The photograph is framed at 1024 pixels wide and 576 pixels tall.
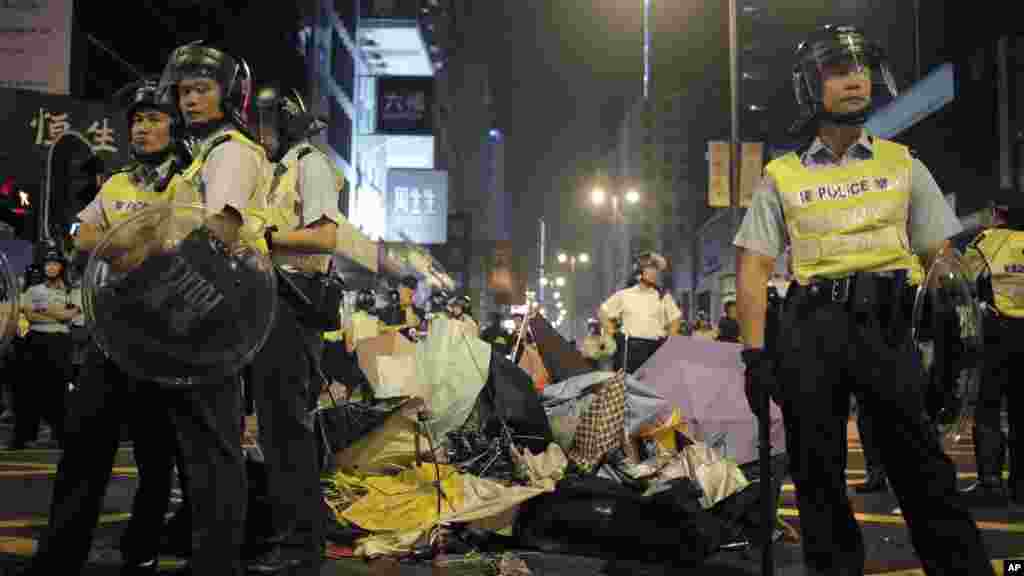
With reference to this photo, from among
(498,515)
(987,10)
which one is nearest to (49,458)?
(498,515)

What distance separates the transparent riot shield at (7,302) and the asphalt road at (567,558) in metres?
1.13

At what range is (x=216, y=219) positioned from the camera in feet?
10.8

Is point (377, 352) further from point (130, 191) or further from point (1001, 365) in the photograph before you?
point (1001, 365)

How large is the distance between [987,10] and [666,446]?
65.1 ft

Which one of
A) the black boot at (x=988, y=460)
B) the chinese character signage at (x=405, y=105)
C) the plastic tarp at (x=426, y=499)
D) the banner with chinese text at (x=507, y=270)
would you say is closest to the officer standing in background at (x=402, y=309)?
the plastic tarp at (x=426, y=499)

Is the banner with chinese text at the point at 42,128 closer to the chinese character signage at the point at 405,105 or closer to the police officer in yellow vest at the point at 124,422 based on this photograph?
the police officer in yellow vest at the point at 124,422

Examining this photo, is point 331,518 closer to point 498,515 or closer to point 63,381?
point 498,515

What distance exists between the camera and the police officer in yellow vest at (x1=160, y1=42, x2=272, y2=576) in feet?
10.9

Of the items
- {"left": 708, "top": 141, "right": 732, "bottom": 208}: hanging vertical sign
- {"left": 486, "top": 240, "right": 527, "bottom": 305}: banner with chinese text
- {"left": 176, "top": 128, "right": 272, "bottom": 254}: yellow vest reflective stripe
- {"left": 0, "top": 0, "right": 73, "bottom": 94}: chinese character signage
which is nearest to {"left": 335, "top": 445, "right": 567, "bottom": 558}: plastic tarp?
{"left": 176, "top": 128, "right": 272, "bottom": 254}: yellow vest reflective stripe

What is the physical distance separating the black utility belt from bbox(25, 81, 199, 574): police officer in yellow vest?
8.44ft

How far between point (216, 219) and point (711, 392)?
3.67 m

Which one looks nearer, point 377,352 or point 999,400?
point 377,352

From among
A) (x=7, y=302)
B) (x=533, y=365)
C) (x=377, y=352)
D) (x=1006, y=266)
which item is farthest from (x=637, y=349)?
(x=7, y=302)

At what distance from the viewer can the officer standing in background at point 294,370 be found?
4.21 meters
